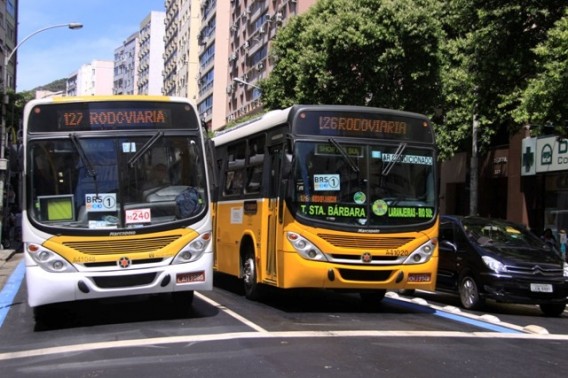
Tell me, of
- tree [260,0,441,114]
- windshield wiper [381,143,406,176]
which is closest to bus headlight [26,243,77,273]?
windshield wiper [381,143,406,176]

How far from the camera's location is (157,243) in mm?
8742

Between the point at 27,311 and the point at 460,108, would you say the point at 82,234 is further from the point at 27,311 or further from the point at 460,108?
the point at 460,108

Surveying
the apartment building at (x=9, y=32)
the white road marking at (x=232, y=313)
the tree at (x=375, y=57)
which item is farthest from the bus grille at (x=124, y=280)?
the apartment building at (x=9, y=32)

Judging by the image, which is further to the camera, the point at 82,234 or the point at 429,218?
the point at 429,218

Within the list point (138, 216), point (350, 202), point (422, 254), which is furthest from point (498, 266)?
point (138, 216)

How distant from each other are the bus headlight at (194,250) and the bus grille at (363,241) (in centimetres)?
167

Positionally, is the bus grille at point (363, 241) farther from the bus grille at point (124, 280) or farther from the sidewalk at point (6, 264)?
the sidewalk at point (6, 264)

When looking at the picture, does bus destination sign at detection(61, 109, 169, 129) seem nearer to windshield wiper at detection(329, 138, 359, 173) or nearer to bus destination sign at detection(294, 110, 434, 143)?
bus destination sign at detection(294, 110, 434, 143)

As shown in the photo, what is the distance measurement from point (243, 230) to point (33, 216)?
397cm

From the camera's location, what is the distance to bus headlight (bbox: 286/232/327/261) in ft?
A: 30.9

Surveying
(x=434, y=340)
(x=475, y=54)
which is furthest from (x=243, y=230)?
(x=475, y=54)

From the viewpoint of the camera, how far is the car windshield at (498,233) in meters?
11.7

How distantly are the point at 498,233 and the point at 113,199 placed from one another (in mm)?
7103

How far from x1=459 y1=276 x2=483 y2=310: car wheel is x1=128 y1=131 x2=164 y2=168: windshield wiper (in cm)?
611
